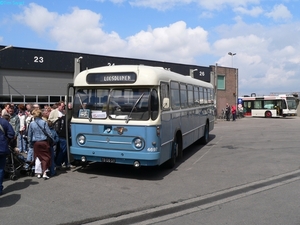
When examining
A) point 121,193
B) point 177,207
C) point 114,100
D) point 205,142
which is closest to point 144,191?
point 121,193

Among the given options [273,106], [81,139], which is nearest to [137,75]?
[81,139]

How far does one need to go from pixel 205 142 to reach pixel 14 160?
369 inches

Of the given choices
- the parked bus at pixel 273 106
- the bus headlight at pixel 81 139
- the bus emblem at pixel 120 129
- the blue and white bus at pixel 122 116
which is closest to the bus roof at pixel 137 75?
the blue and white bus at pixel 122 116

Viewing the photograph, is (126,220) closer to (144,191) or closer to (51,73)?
(144,191)

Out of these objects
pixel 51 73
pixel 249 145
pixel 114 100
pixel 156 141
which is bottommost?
pixel 249 145

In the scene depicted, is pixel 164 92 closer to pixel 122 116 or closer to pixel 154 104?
pixel 154 104

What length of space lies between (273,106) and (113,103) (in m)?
35.3

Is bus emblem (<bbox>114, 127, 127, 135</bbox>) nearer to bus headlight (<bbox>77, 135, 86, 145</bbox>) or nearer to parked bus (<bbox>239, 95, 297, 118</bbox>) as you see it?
bus headlight (<bbox>77, 135, 86, 145</bbox>)

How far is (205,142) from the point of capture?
15.4 m

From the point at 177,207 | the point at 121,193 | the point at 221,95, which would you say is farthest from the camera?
the point at 221,95

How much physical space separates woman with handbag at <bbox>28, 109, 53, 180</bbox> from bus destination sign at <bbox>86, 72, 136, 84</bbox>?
157 centimetres

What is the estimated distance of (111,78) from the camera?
8266mm

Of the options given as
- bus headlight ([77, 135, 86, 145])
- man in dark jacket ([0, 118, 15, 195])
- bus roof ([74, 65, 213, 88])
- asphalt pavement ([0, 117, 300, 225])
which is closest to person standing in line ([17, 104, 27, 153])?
asphalt pavement ([0, 117, 300, 225])

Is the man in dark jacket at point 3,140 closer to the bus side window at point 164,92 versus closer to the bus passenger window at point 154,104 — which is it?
the bus passenger window at point 154,104
